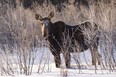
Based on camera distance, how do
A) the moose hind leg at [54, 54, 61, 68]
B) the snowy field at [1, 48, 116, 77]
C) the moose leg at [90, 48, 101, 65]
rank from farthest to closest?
the moose hind leg at [54, 54, 61, 68] < the moose leg at [90, 48, 101, 65] < the snowy field at [1, 48, 116, 77]

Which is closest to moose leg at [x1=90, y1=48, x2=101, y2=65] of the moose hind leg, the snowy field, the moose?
the moose

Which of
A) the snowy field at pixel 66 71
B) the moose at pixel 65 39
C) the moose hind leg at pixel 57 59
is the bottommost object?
the snowy field at pixel 66 71

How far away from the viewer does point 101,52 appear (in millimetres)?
9156

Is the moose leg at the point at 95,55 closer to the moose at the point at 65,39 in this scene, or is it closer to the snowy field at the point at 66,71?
the moose at the point at 65,39

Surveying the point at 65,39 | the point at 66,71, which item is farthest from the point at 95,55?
the point at 66,71

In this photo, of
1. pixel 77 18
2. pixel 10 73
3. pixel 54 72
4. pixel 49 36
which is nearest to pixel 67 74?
pixel 54 72

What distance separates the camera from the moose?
9.17 m

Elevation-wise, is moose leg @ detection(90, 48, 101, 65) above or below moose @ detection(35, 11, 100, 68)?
below

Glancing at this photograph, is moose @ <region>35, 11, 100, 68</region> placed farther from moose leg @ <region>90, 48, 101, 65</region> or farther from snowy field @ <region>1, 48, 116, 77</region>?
snowy field @ <region>1, 48, 116, 77</region>

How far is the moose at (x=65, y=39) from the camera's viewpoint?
917 cm

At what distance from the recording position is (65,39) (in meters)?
9.23

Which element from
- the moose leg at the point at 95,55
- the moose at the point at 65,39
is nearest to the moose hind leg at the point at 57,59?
the moose at the point at 65,39

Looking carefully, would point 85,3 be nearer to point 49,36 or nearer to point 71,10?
point 71,10

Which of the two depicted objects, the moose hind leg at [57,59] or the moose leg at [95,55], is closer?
the moose leg at [95,55]
